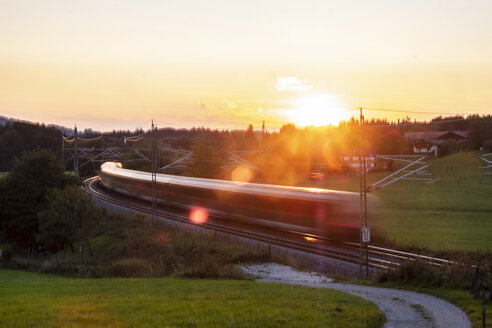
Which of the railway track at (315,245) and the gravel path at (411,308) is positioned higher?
the gravel path at (411,308)

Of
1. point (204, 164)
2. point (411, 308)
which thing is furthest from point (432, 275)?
point (204, 164)

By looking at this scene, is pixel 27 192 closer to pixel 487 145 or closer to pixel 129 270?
pixel 129 270

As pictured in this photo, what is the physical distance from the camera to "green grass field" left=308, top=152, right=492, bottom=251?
3288 centimetres

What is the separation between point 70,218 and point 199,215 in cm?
1110

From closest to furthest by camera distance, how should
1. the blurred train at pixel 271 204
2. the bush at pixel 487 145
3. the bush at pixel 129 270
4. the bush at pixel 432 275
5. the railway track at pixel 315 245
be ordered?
the bush at pixel 432 275 → the bush at pixel 129 270 → the railway track at pixel 315 245 → the blurred train at pixel 271 204 → the bush at pixel 487 145

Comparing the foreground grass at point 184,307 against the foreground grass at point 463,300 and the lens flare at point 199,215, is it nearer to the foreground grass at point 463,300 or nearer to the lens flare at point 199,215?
the foreground grass at point 463,300

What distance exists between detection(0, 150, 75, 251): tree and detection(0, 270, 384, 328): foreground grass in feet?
94.5

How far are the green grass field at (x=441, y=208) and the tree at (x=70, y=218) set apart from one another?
2072cm

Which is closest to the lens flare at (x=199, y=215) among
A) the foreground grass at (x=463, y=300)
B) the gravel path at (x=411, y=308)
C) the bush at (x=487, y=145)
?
the gravel path at (x=411, y=308)

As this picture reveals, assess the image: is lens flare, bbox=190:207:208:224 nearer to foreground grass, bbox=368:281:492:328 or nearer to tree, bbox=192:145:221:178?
foreground grass, bbox=368:281:492:328

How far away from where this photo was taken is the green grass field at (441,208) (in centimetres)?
3288

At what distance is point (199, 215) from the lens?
4025 centimetres

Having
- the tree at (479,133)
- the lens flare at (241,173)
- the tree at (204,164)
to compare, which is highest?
the tree at (479,133)

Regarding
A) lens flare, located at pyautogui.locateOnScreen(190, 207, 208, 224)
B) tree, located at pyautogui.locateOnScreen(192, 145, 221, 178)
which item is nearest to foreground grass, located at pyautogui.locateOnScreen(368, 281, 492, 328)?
lens flare, located at pyautogui.locateOnScreen(190, 207, 208, 224)
